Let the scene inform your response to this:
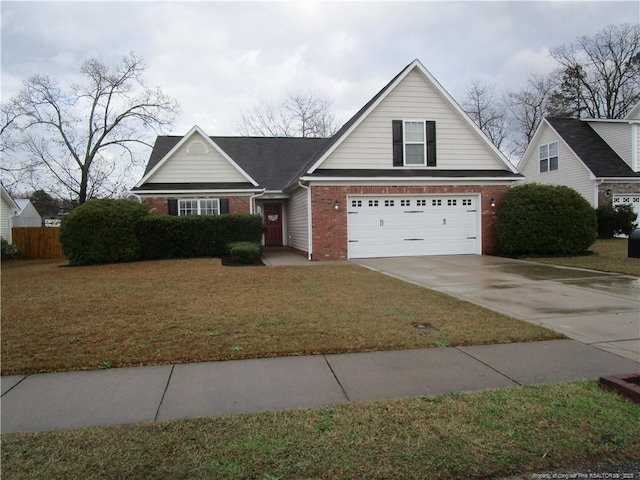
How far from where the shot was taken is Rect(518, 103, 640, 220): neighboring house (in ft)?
73.6

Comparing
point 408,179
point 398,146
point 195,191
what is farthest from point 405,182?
point 195,191

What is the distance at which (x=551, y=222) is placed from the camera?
587 inches

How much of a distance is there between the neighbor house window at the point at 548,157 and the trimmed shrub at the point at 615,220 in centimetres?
507

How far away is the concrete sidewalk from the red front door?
18063mm

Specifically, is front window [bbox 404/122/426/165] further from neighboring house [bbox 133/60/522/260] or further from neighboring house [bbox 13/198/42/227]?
neighboring house [bbox 13/198/42/227]

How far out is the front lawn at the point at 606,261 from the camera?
11.7 metres

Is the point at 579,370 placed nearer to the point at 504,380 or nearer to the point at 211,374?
the point at 504,380

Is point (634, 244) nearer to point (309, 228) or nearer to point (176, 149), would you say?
point (309, 228)

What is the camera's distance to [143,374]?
447 cm

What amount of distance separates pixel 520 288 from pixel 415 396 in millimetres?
6319

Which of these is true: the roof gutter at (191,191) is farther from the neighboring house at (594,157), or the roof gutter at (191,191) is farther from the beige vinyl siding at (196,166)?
the neighboring house at (594,157)

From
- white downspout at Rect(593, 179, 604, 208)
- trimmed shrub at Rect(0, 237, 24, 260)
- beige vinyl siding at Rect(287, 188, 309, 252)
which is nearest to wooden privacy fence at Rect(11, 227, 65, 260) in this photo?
trimmed shrub at Rect(0, 237, 24, 260)

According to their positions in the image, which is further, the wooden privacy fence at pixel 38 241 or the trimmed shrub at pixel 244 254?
the wooden privacy fence at pixel 38 241

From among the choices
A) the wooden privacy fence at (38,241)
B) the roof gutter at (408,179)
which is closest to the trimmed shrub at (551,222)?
the roof gutter at (408,179)
